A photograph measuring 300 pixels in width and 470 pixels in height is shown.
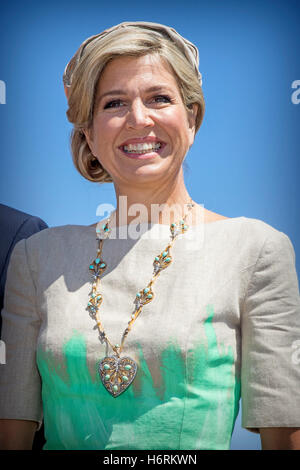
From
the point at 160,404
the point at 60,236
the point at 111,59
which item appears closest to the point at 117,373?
the point at 160,404

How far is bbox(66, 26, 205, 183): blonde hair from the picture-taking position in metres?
1.90

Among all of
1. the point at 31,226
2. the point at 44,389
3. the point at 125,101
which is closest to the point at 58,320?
the point at 44,389

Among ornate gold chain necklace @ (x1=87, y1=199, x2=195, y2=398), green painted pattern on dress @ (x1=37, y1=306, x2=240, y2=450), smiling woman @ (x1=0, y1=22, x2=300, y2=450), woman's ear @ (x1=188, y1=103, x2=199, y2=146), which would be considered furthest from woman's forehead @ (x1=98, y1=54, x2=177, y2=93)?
green painted pattern on dress @ (x1=37, y1=306, x2=240, y2=450)

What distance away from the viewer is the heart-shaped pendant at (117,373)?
5.57 feet

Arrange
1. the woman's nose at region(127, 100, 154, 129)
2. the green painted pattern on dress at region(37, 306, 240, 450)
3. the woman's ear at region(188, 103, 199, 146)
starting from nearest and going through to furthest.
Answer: the green painted pattern on dress at region(37, 306, 240, 450) < the woman's nose at region(127, 100, 154, 129) < the woman's ear at region(188, 103, 199, 146)

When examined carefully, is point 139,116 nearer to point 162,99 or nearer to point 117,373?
point 162,99

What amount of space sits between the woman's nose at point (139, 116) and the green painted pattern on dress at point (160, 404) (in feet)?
1.89

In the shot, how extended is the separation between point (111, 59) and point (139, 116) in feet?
0.73

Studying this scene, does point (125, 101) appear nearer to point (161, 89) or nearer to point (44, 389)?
point (161, 89)

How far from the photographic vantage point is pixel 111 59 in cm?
192

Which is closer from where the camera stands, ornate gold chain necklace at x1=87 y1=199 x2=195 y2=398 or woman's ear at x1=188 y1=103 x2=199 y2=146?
ornate gold chain necklace at x1=87 y1=199 x2=195 y2=398

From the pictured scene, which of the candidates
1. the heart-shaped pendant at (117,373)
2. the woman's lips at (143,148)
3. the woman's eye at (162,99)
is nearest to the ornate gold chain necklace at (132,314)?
the heart-shaped pendant at (117,373)

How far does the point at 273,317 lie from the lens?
1668 mm

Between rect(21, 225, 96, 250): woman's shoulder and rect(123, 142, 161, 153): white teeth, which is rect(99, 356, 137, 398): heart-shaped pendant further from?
rect(123, 142, 161, 153): white teeth
